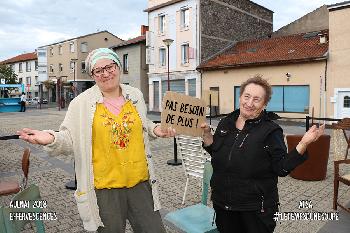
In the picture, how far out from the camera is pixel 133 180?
7.76 ft

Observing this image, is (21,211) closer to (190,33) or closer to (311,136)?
(311,136)

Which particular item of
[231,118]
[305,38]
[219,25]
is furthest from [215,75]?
[231,118]

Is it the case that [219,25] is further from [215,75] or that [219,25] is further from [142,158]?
[142,158]

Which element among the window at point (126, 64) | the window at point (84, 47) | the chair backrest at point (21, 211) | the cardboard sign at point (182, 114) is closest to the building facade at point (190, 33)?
Answer: the window at point (126, 64)

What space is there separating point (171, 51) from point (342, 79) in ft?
46.7

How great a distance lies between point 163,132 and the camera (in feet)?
8.01

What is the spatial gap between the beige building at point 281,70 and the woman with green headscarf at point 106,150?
49.3ft

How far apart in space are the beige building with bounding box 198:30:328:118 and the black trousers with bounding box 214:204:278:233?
14853 millimetres

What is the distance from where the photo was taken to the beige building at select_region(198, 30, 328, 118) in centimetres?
1875

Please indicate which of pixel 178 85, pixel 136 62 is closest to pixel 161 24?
pixel 136 62

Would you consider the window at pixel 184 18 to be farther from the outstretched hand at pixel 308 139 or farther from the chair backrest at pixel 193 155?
the outstretched hand at pixel 308 139

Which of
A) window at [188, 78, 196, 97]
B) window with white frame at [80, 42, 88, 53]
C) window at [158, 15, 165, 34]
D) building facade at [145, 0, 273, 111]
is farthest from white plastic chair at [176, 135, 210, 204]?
window with white frame at [80, 42, 88, 53]

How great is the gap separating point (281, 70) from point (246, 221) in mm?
19380

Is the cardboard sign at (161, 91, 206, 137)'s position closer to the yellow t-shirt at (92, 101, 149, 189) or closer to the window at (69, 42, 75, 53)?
the yellow t-shirt at (92, 101, 149, 189)
